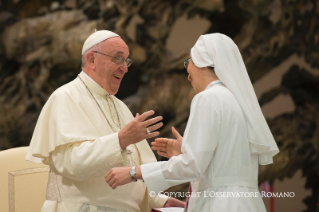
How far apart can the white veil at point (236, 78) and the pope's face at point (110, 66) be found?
1.04 metres

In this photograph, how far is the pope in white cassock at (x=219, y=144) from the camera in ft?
9.19

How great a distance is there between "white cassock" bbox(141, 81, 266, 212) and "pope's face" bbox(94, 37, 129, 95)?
1.15 meters

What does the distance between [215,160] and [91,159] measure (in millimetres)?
905

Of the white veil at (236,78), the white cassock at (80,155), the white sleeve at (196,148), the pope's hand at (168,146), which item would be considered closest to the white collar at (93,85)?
the white cassock at (80,155)

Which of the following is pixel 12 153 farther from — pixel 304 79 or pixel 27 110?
pixel 304 79

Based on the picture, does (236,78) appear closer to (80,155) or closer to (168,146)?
(168,146)

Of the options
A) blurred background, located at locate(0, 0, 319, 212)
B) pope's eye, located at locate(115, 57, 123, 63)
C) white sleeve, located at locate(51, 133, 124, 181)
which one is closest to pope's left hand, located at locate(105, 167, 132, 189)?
white sleeve, located at locate(51, 133, 124, 181)

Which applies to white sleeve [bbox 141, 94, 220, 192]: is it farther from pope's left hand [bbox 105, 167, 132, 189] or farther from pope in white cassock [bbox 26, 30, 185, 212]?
pope in white cassock [bbox 26, 30, 185, 212]

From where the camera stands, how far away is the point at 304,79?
7.30 m

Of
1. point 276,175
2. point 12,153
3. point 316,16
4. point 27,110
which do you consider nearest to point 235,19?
point 316,16

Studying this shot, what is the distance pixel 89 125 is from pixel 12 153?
1101 mm

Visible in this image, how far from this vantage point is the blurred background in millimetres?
6215

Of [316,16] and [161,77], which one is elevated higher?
[316,16]

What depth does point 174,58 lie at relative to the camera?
6836 millimetres
